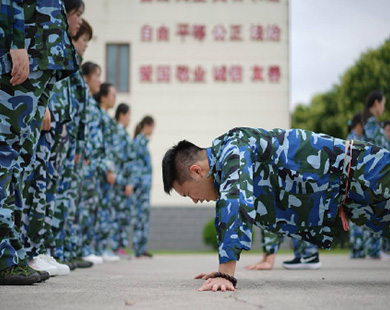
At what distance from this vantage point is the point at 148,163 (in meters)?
8.59

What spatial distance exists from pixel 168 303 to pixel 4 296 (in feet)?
2.27

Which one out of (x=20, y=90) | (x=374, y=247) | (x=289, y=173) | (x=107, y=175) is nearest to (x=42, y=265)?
(x=20, y=90)

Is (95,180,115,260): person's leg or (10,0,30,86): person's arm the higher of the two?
(10,0,30,86): person's arm

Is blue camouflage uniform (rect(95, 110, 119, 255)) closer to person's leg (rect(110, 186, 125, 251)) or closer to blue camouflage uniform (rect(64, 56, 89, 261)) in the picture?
person's leg (rect(110, 186, 125, 251))

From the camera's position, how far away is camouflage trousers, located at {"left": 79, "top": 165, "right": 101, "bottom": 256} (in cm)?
614

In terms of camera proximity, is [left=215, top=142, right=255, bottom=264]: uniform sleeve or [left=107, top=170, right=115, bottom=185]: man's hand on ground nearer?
[left=215, top=142, right=255, bottom=264]: uniform sleeve

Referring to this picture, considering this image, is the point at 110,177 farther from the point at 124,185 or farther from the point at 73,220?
the point at 73,220

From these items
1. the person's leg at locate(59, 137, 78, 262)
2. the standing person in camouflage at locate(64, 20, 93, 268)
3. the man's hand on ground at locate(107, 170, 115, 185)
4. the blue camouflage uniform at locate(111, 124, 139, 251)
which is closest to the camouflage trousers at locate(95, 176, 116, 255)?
the man's hand on ground at locate(107, 170, 115, 185)

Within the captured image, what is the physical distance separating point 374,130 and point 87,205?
372 centimetres

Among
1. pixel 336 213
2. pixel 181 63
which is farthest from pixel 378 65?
pixel 336 213

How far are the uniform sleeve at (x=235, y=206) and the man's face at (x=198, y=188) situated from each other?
0.16 m

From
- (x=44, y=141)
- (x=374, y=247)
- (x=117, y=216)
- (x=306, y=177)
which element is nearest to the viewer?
(x=306, y=177)

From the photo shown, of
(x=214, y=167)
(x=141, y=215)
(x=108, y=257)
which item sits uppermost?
(x=214, y=167)

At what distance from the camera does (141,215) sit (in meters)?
8.43
